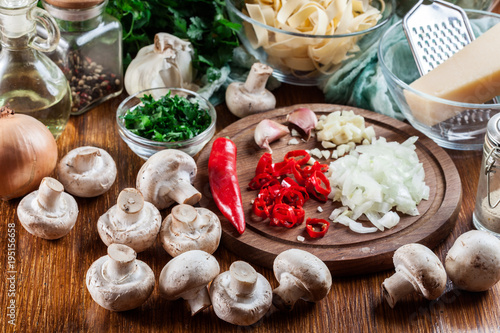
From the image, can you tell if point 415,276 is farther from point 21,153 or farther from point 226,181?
point 21,153

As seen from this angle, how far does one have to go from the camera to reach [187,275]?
1.57m

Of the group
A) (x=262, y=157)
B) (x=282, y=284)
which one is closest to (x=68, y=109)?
(x=262, y=157)

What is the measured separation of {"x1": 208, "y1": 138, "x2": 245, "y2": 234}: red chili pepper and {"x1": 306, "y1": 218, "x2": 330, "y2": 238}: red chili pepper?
0.22 m

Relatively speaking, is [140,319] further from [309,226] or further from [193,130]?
[193,130]

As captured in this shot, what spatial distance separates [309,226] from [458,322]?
0.53 meters

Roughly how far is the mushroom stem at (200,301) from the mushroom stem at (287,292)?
0.64 feet

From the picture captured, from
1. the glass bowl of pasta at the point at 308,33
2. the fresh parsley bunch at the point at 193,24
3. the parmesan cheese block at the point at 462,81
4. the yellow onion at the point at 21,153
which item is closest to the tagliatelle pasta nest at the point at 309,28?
the glass bowl of pasta at the point at 308,33

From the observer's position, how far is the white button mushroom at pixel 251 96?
2.44 metres

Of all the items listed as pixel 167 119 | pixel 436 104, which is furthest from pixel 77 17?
pixel 436 104

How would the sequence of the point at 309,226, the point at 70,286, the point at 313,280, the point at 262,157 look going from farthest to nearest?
the point at 262,157
the point at 309,226
the point at 70,286
the point at 313,280

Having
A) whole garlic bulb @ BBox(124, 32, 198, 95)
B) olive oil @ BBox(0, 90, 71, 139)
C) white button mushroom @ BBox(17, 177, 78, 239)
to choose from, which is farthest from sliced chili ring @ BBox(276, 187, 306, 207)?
olive oil @ BBox(0, 90, 71, 139)

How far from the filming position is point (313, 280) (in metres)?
1.60

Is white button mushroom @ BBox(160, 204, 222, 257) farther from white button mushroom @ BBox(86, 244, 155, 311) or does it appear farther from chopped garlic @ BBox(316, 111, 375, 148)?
chopped garlic @ BBox(316, 111, 375, 148)

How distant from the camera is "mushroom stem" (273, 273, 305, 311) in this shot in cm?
164
